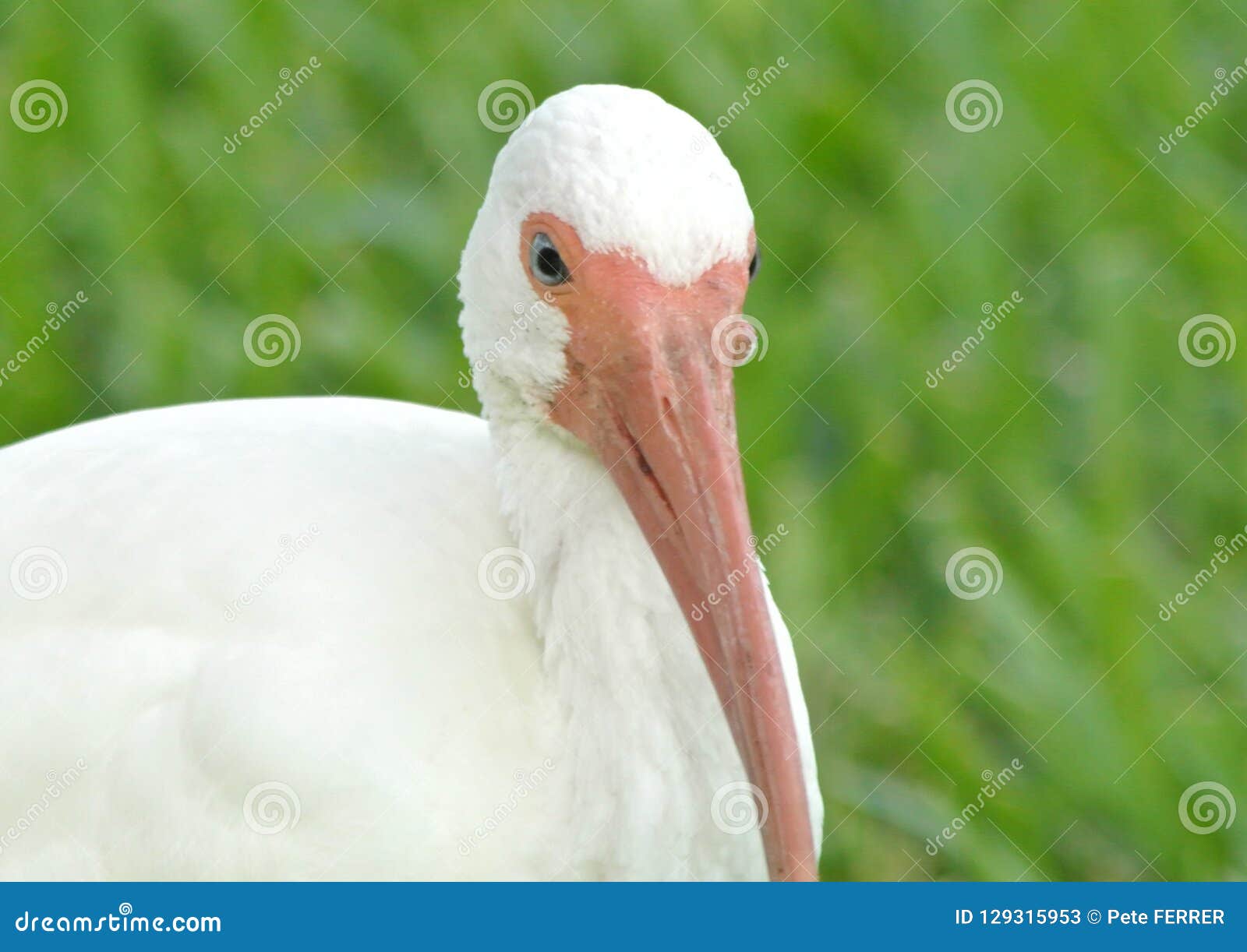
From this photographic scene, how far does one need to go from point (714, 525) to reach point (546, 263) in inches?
15.9

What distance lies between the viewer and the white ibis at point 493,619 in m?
2.27

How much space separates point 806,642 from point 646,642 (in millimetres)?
1262

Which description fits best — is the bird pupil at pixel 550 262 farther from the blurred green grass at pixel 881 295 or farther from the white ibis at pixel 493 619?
the blurred green grass at pixel 881 295

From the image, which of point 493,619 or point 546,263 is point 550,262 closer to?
point 546,263

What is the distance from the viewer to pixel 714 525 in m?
2.27

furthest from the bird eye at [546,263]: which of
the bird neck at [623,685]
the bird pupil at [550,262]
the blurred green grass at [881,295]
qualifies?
the blurred green grass at [881,295]

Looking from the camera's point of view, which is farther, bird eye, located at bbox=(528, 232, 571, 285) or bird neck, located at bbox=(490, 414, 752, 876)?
bird neck, located at bbox=(490, 414, 752, 876)

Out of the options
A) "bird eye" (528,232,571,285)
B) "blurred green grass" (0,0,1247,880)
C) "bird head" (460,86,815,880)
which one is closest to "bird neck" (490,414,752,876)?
"bird head" (460,86,815,880)

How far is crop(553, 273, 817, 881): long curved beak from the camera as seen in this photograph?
226 centimetres

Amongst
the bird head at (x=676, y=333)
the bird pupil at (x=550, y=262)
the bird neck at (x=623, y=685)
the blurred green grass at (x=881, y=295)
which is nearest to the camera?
the bird head at (x=676, y=333)

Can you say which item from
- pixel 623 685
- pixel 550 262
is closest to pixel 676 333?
pixel 550 262

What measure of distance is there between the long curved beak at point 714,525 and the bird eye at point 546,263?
0.07m

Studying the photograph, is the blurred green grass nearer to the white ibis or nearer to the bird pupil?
the white ibis

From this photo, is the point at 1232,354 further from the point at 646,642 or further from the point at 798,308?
Result: the point at 646,642
